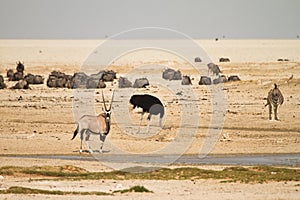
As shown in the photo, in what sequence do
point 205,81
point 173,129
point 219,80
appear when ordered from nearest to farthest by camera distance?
point 173,129, point 205,81, point 219,80

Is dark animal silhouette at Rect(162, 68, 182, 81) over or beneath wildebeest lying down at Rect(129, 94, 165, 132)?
over

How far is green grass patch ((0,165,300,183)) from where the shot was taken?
17484mm

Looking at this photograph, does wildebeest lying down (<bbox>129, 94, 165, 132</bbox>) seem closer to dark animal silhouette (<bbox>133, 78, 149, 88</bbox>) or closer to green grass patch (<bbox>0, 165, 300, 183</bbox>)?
green grass patch (<bbox>0, 165, 300, 183</bbox>)

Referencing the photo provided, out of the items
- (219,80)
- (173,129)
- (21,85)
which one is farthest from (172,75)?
(173,129)

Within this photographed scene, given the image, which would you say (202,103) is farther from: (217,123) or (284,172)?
(284,172)

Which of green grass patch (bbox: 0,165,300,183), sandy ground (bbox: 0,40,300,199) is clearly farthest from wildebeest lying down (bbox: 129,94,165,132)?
green grass patch (bbox: 0,165,300,183)

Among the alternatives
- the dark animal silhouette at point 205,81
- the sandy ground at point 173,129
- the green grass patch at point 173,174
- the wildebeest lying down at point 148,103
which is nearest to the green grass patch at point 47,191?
the sandy ground at point 173,129

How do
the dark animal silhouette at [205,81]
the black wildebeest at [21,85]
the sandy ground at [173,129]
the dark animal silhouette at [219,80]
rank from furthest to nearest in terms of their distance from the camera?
the dark animal silhouette at [219,80], the dark animal silhouette at [205,81], the black wildebeest at [21,85], the sandy ground at [173,129]

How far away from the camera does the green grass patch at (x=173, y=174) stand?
17484 millimetres

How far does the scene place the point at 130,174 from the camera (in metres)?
18.3

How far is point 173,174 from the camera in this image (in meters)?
18.1

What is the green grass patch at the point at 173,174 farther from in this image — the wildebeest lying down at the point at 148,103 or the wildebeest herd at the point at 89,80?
the wildebeest herd at the point at 89,80

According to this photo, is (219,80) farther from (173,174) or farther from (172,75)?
(173,174)

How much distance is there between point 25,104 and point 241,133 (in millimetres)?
11058
